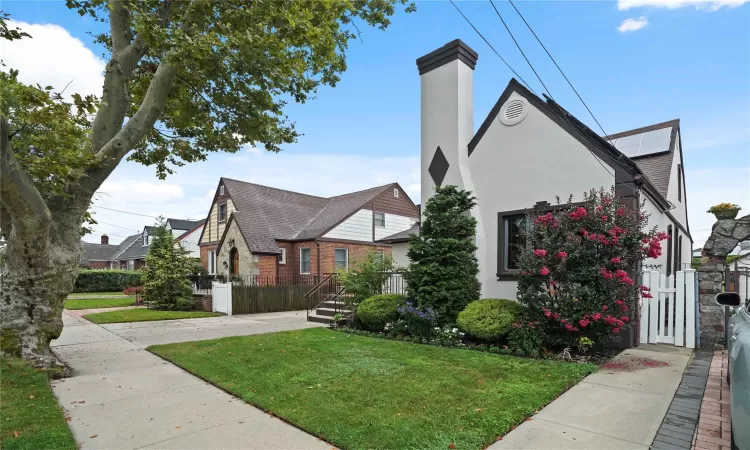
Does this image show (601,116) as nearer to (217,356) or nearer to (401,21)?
(401,21)

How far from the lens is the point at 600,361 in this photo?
6504 mm

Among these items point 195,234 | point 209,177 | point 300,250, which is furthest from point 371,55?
point 195,234

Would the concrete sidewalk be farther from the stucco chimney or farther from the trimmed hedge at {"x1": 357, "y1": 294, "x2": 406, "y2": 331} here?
the stucco chimney

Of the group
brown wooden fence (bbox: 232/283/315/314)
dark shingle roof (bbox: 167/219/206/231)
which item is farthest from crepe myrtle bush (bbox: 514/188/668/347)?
dark shingle roof (bbox: 167/219/206/231)

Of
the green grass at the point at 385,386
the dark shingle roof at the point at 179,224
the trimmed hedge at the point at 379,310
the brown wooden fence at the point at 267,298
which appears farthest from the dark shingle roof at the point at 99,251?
the trimmed hedge at the point at 379,310

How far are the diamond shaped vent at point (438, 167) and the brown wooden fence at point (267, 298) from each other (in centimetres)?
915

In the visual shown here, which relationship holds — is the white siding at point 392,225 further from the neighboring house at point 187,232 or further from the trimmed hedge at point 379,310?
the trimmed hedge at point 379,310

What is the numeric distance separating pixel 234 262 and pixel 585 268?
61.7 feet

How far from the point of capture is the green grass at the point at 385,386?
379 cm

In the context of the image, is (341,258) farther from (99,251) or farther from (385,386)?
(99,251)

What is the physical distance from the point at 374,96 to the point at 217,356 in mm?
7571

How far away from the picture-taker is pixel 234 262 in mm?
21672

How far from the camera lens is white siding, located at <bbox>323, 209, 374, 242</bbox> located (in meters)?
21.6

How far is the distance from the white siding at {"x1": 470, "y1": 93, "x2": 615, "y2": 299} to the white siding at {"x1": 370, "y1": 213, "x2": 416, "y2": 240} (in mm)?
14557
